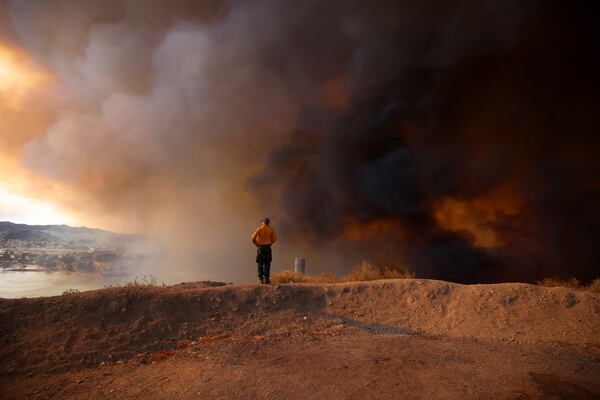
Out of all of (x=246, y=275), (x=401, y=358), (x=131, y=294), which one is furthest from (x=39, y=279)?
(x=401, y=358)

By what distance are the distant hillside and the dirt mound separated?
183 feet

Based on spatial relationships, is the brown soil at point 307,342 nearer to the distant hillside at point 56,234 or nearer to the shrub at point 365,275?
the shrub at point 365,275

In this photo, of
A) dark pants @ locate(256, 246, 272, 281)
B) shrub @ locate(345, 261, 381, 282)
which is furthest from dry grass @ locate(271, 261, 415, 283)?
dark pants @ locate(256, 246, 272, 281)

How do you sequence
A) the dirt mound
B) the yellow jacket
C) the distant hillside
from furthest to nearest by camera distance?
the distant hillside → the yellow jacket → the dirt mound

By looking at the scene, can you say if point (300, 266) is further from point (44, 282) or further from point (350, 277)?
point (44, 282)

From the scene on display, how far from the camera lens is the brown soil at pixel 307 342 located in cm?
562

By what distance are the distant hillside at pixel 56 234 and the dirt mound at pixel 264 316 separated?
55787 mm

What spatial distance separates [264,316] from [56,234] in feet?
259

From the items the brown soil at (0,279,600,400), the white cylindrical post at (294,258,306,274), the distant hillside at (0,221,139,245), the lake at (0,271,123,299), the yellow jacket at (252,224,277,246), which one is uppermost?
the distant hillside at (0,221,139,245)

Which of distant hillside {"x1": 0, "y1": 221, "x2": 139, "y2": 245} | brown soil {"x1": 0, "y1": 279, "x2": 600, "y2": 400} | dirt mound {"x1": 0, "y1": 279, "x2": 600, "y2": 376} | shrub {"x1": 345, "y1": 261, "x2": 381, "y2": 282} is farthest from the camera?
distant hillside {"x1": 0, "y1": 221, "x2": 139, "y2": 245}

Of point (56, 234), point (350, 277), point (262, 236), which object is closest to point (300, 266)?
point (350, 277)

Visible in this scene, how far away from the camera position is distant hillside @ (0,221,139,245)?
63.3 metres

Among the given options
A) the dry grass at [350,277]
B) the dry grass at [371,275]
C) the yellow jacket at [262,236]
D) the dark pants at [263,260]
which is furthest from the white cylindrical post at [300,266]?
the yellow jacket at [262,236]

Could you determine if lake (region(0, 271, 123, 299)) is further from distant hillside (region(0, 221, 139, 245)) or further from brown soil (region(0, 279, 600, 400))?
distant hillside (region(0, 221, 139, 245))
